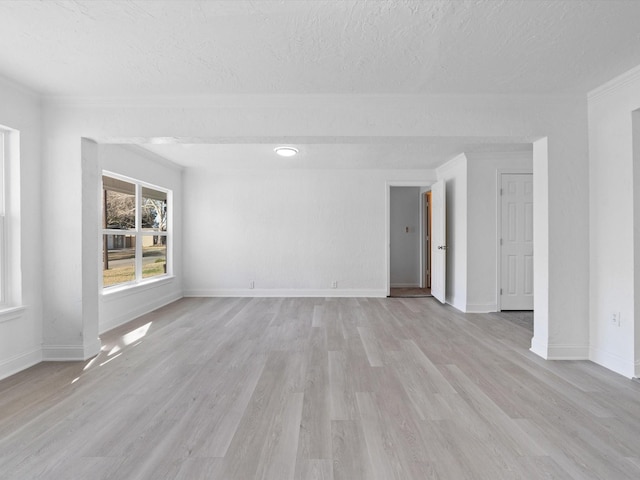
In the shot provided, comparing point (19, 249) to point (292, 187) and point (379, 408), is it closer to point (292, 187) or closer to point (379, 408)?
point (379, 408)

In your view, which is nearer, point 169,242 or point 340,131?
point 340,131

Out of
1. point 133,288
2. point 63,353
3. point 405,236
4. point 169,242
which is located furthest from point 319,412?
point 405,236

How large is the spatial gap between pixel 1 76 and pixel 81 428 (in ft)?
9.33

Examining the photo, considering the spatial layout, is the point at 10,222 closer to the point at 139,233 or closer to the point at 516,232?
the point at 139,233

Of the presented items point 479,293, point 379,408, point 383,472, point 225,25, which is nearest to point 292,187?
point 479,293

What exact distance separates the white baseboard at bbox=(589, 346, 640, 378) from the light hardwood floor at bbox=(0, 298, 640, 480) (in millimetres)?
104

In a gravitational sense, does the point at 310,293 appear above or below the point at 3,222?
below

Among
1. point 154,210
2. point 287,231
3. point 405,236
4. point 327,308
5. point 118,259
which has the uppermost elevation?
point 154,210

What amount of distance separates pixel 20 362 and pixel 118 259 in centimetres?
190

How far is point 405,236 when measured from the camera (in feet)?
25.3

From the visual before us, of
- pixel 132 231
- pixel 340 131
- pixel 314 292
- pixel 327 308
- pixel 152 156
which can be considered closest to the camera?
pixel 340 131

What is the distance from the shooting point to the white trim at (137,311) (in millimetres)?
4019

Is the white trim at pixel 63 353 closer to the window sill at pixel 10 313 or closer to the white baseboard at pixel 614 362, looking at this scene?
the window sill at pixel 10 313

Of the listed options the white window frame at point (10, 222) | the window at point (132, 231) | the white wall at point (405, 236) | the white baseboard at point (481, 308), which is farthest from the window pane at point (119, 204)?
the white wall at point (405, 236)
